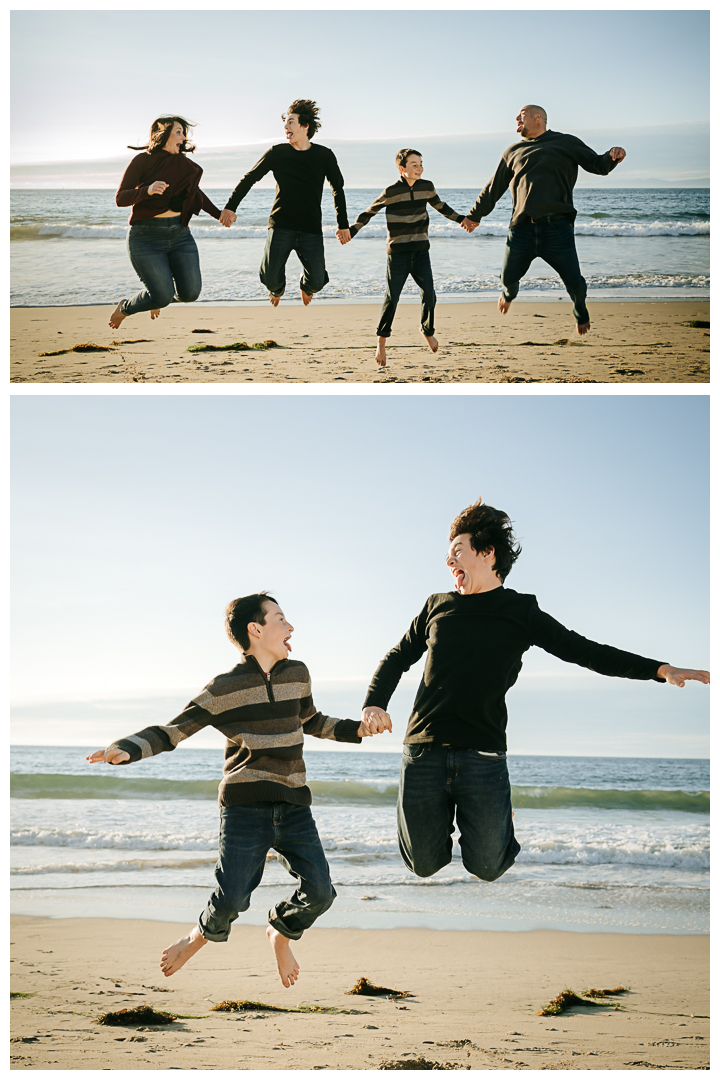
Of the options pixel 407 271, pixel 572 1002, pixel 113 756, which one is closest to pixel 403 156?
pixel 407 271

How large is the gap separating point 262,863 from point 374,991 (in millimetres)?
3105

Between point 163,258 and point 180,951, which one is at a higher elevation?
point 163,258

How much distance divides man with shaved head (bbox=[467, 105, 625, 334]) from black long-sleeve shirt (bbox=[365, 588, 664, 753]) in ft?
8.79

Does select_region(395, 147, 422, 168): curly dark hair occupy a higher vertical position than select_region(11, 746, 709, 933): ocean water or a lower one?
higher

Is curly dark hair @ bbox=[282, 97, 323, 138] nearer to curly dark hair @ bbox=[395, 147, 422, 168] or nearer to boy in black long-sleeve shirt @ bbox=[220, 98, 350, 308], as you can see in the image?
boy in black long-sleeve shirt @ bbox=[220, 98, 350, 308]

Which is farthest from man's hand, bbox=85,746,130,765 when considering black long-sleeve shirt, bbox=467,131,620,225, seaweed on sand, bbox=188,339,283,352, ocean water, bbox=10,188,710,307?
ocean water, bbox=10,188,710,307

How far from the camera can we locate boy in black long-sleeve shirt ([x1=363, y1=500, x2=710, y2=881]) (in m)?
3.78

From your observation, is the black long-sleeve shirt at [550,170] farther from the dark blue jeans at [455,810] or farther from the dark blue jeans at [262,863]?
the dark blue jeans at [262,863]

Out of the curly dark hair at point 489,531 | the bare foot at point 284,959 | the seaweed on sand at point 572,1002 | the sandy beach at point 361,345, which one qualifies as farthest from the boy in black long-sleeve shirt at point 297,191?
the seaweed on sand at point 572,1002

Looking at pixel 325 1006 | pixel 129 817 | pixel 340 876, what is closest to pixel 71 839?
pixel 129 817

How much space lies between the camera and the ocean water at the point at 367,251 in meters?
11.7

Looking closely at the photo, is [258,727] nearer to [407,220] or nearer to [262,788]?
[262,788]

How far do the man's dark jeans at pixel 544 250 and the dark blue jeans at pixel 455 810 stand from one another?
342 cm

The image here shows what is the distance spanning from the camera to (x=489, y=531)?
4.05 meters
